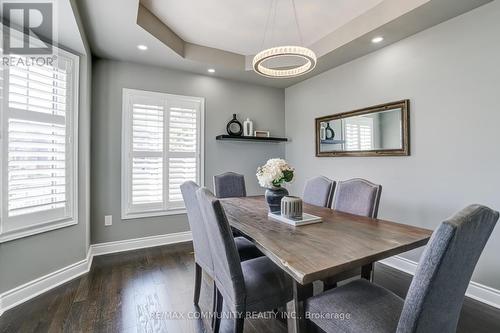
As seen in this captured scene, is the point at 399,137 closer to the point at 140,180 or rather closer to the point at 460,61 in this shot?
the point at 460,61

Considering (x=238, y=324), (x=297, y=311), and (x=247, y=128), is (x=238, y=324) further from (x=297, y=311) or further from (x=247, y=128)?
(x=247, y=128)

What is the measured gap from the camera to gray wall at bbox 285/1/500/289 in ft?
7.02

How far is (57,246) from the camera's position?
241cm

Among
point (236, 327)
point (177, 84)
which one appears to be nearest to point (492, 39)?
point (236, 327)

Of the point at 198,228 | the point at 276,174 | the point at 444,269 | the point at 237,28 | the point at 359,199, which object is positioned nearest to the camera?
the point at 444,269

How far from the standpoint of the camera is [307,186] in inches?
109

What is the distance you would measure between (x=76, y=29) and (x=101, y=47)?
29.4 inches

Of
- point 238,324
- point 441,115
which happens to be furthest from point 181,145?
point 441,115

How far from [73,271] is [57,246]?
1.09ft

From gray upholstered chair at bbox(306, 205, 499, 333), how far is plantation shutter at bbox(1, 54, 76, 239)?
8.42ft

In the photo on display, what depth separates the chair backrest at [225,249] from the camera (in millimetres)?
1257

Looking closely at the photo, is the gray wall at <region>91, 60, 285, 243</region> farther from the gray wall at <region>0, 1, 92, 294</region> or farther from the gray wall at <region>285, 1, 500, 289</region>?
the gray wall at <region>285, 1, 500, 289</region>

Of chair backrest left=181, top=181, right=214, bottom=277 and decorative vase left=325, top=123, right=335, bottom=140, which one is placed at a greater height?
decorative vase left=325, top=123, right=335, bottom=140

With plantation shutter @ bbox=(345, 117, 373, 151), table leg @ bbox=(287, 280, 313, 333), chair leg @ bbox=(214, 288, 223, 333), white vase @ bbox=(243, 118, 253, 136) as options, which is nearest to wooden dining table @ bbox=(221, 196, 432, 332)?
table leg @ bbox=(287, 280, 313, 333)
